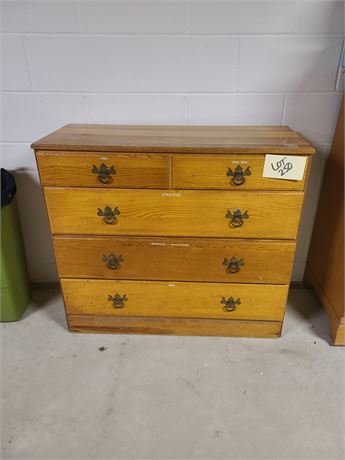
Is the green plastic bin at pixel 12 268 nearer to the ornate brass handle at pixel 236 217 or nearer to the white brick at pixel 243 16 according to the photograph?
the ornate brass handle at pixel 236 217

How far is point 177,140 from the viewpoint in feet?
4.21

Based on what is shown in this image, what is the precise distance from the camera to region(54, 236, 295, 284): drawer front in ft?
4.51

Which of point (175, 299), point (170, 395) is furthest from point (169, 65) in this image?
point (170, 395)

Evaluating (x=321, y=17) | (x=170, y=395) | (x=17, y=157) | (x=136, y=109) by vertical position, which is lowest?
(x=170, y=395)

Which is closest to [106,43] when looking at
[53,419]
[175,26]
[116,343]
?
[175,26]

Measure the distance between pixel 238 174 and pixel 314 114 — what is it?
62cm

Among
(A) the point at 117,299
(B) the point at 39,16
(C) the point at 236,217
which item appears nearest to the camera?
(C) the point at 236,217

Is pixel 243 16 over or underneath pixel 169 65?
over

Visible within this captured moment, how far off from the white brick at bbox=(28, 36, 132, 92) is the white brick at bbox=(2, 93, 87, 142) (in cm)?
5

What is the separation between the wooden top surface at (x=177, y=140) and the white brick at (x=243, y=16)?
0.39 m

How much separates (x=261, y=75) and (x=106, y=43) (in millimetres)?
685

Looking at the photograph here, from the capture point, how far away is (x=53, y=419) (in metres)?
1.24

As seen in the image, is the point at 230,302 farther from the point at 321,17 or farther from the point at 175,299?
the point at 321,17

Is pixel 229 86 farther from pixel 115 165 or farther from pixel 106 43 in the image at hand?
pixel 115 165
